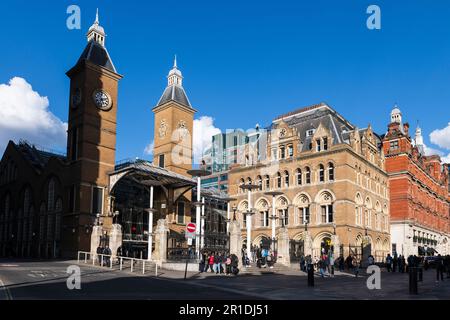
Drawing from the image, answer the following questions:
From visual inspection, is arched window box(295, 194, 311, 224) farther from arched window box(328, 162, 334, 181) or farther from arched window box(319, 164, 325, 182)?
arched window box(328, 162, 334, 181)

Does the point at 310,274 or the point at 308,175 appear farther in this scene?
the point at 308,175

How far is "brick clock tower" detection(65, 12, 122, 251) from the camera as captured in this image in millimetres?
A: 45875

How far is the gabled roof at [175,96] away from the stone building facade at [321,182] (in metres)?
11.2

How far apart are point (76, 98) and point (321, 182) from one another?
29749 millimetres

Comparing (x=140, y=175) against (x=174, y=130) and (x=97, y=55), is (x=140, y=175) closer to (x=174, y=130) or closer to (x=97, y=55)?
(x=174, y=130)

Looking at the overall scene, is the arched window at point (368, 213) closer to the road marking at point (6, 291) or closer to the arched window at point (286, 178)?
the arched window at point (286, 178)

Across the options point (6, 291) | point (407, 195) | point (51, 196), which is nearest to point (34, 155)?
point (51, 196)

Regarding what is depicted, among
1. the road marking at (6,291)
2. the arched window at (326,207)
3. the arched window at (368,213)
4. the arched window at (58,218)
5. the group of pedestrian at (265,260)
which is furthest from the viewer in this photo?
the arched window at (368,213)

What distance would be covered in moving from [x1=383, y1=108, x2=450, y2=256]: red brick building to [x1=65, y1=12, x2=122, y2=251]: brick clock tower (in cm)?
4070

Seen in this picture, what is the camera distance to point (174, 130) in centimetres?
5909

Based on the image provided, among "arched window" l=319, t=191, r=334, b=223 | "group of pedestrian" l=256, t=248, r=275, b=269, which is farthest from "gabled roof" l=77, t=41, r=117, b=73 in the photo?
"arched window" l=319, t=191, r=334, b=223

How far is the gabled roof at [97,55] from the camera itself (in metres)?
51.5

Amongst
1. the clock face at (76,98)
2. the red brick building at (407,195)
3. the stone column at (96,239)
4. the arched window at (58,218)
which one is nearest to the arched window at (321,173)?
the red brick building at (407,195)
